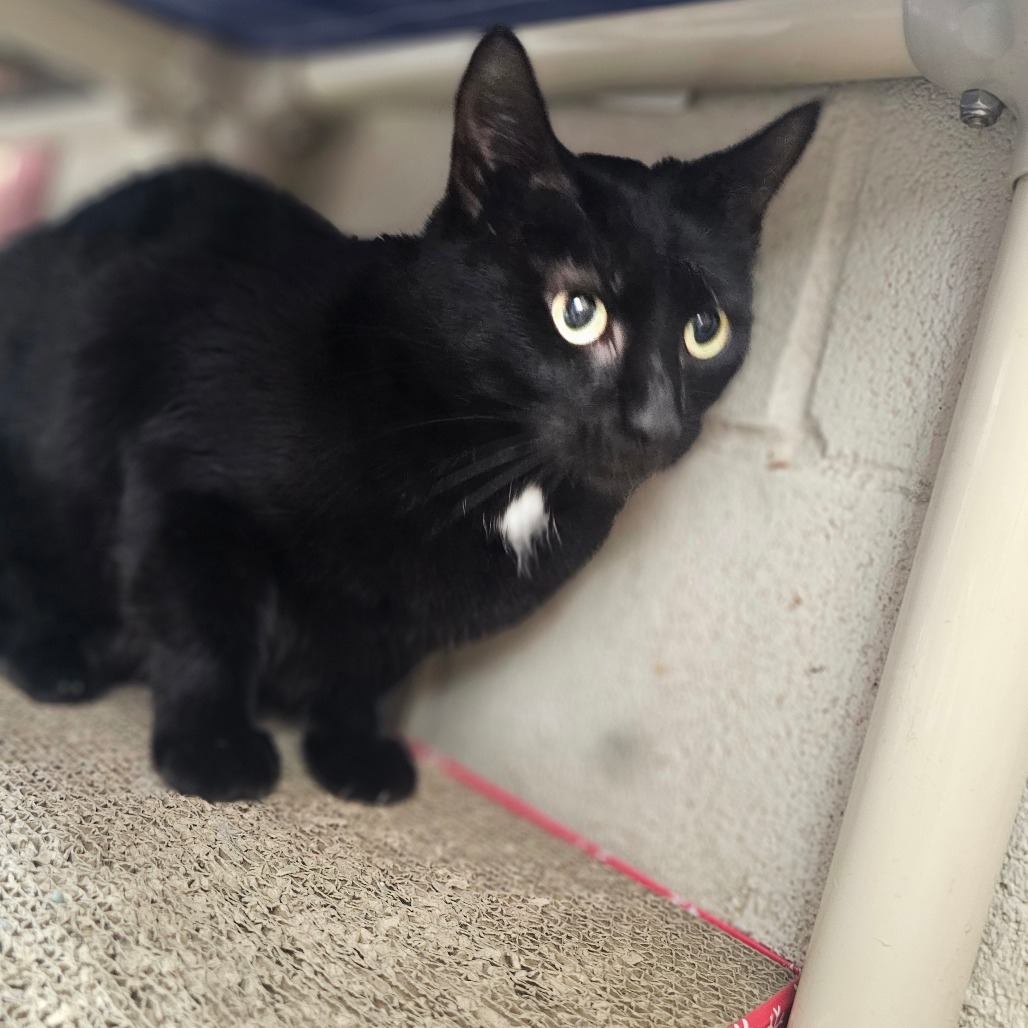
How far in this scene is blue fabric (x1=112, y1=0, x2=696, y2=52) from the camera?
1100 millimetres

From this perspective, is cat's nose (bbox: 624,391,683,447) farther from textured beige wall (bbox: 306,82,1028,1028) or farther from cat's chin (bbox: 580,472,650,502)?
textured beige wall (bbox: 306,82,1028,1028)

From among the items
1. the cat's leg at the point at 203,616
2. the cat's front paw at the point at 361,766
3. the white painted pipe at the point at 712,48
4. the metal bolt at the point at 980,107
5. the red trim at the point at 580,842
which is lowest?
the red trim at the point at 580,842

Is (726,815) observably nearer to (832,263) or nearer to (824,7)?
(832,263)

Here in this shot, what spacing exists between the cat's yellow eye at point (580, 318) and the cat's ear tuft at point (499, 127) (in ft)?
0.30

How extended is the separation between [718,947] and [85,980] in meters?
0.49

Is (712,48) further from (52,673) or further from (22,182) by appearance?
(22,182)

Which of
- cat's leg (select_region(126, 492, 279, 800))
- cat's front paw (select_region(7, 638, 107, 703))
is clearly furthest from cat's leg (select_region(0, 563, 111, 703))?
cat's leg (select_region(126, 492, 279, 800))

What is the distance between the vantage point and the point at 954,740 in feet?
2.23

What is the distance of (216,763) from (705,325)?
1.74 feet

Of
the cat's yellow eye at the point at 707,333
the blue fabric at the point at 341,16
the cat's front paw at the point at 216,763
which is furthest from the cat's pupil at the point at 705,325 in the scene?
the cat's front paw at the point at 216,763

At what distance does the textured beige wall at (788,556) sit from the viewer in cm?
81

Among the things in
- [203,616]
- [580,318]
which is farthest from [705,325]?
[203,616]

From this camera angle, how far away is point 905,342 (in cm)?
83

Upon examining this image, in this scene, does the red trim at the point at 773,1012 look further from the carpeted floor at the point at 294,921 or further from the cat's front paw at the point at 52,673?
the cat's front paw at the point at 52,673
